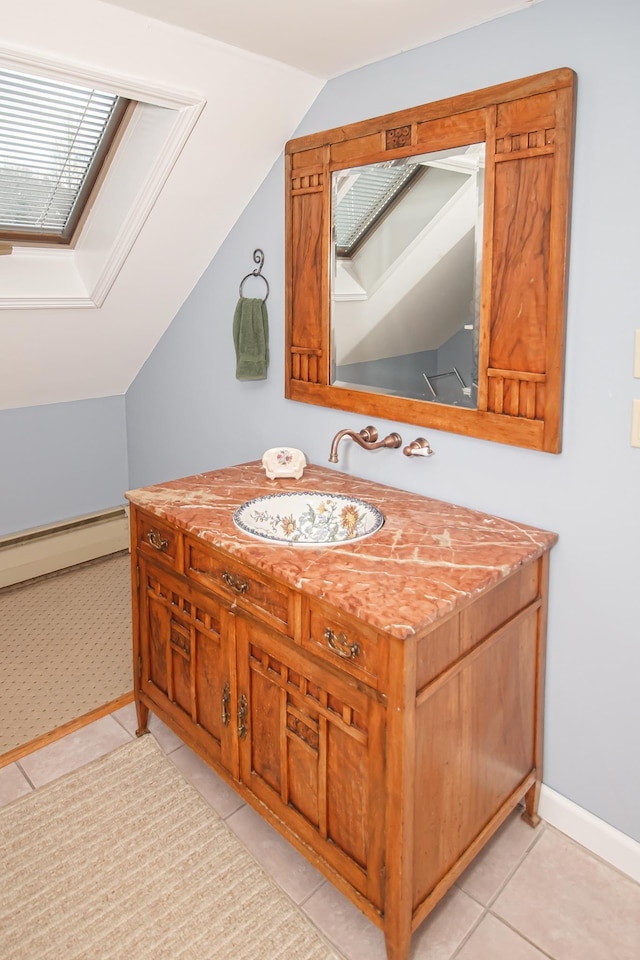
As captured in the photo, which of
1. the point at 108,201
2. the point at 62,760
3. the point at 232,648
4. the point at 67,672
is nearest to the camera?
the point at 232,648

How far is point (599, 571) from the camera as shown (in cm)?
167

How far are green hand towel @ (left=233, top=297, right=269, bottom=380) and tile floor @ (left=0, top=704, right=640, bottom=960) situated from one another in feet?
4.46

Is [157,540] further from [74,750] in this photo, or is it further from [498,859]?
[498,859]

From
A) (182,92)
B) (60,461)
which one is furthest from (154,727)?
(182,92)

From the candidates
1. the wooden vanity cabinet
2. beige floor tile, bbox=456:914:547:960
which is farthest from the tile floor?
the wooden vanity cabinet

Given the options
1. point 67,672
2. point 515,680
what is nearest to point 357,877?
point 515,680

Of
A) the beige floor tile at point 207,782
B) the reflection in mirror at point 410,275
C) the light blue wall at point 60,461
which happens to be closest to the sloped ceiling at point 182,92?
the light blue wall at point 60,461

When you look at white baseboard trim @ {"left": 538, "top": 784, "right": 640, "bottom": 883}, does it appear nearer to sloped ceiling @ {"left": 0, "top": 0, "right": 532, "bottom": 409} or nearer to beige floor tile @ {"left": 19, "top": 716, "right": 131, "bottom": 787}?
beige floor tile @ {"left": 19, "top": 716, "right": 131, "bottom": 787}

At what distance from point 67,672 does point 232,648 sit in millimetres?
1084

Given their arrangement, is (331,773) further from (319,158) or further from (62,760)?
(319,158)

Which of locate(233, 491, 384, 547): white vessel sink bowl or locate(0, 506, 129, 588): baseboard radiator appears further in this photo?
locate(0, 506, 129, 588): baseboard radiator

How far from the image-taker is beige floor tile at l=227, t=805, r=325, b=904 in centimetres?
170

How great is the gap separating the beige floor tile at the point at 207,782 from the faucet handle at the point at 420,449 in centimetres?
104

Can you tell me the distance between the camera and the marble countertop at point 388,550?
139cm
